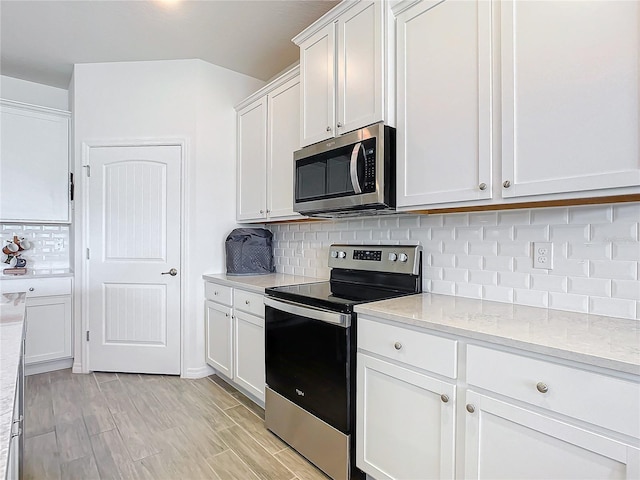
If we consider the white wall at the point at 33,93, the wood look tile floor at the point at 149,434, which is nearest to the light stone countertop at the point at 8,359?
the wood look tile floor at the point at 149,434

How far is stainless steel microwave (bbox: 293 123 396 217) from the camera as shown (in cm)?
182

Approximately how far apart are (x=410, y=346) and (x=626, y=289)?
832 millimetres

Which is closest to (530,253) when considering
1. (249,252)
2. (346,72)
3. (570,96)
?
(570,96)

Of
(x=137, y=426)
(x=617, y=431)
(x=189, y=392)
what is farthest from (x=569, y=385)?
(x=189, y=392)

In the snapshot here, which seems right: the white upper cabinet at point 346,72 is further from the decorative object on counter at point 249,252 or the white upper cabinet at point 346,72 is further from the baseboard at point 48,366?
the baseboard at point 48,366

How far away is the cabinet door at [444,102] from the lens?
1.51 meters

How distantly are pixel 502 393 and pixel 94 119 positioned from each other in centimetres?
358

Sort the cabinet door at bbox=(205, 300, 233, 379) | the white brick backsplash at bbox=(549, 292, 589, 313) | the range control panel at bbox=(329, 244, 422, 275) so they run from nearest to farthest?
the white brick backsplash at bbox=(549, 292, 589, 313) < the range control panel at bbox=(329, 244, 422, 275) < the cabinet door at bbox=(205, 300, 233, 379)

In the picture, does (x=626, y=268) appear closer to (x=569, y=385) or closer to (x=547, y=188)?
(x=547, y=188)

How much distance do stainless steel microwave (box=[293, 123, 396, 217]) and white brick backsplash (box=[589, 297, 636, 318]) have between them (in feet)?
3.04

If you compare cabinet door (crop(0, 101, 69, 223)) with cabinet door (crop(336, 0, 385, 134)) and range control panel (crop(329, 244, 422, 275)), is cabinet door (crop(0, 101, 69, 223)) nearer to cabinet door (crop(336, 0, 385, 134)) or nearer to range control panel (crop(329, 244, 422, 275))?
range control panel (crop(329, 244, 422, 275))

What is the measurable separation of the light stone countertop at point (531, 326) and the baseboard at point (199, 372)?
79.9 inches

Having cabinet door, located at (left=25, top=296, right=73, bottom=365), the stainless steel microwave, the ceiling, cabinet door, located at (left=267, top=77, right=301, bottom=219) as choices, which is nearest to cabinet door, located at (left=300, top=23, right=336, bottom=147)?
the stainless steel microwave

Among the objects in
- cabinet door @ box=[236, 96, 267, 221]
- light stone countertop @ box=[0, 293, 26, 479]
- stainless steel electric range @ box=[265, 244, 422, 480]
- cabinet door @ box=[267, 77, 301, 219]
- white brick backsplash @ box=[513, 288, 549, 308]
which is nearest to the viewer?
light stone countertop @ box=[0, 293, 26, 479]
